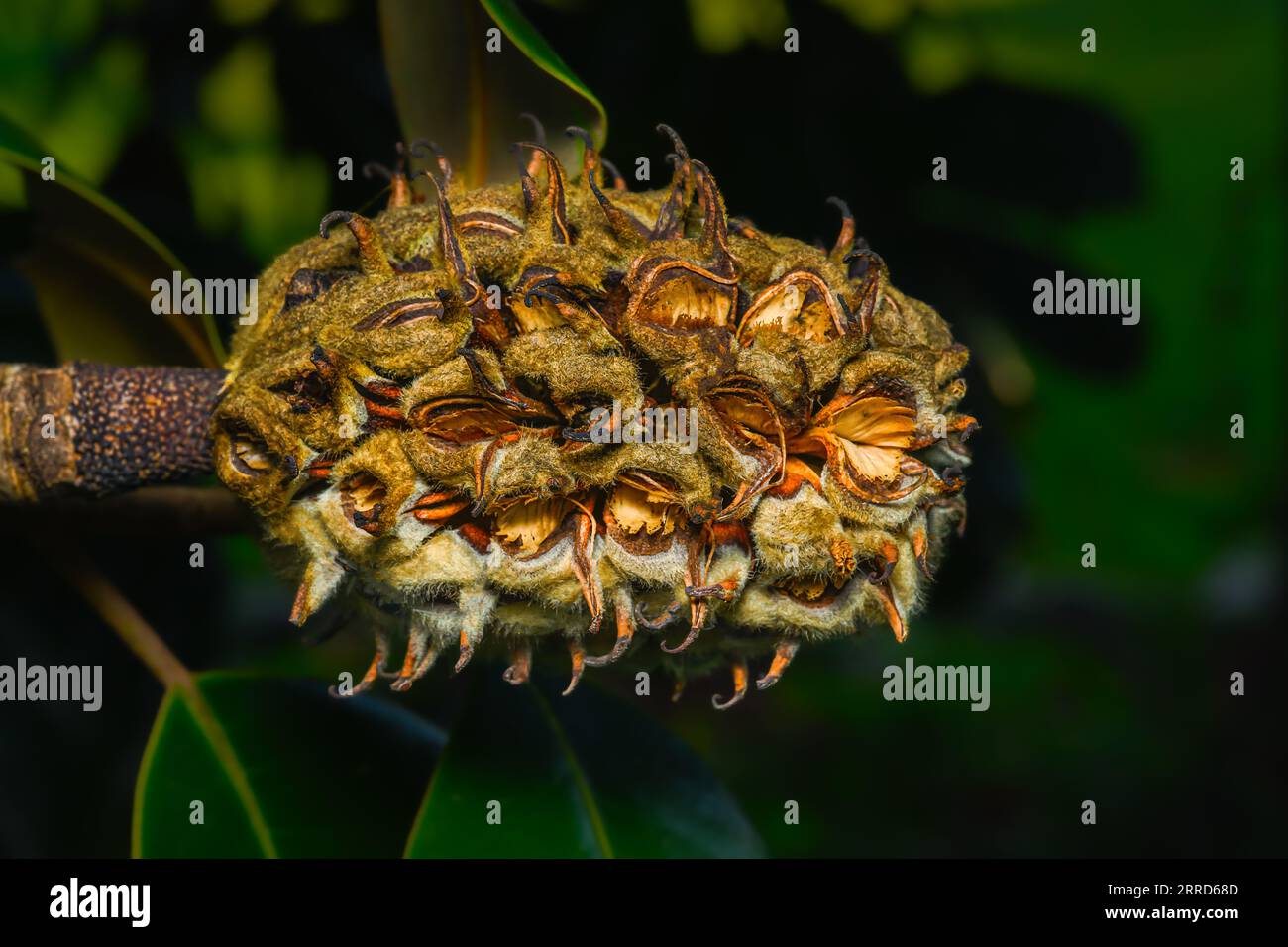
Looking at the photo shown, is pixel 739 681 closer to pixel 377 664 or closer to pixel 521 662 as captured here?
pixel 521 662

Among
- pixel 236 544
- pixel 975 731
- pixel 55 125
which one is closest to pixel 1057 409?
pixel 975 731

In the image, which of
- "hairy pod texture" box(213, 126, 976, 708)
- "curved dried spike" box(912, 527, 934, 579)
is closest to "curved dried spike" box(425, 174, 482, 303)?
"hairy pod texture" box(213, 126, 976, 708)

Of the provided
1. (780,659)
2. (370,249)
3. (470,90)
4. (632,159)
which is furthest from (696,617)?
(632,159)

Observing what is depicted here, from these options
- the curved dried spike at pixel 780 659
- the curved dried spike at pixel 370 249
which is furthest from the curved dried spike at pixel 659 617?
the curved dried spike at pixel 370 249

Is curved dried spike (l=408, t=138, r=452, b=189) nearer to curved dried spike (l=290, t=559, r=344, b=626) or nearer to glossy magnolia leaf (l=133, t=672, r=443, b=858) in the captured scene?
curved dried spike (l=290, t=559, r=344, b=626)

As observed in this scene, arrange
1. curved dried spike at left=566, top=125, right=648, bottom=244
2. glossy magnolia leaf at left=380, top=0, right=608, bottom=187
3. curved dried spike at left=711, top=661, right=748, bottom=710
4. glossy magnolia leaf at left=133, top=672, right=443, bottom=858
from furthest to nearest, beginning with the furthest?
glossy magnolia leaf at left=133, top=672, right=443, bottom=858 → glossy magnolia leaf at left=380, top=0, right=608, bottom=187 → curved dried spike at left=711, top=661, right=748, bottom=710 → curved dried spike at left=566, top=125, right=648, bottom=244

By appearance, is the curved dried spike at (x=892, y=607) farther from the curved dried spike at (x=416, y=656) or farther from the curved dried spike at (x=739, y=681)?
the curved dried spike at (x=416, y=656)

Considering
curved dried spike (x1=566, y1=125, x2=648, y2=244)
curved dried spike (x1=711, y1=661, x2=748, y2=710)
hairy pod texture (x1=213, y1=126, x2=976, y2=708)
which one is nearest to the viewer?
hairy pod texture (x1=213, y1=126, x2=976, y2=708)
